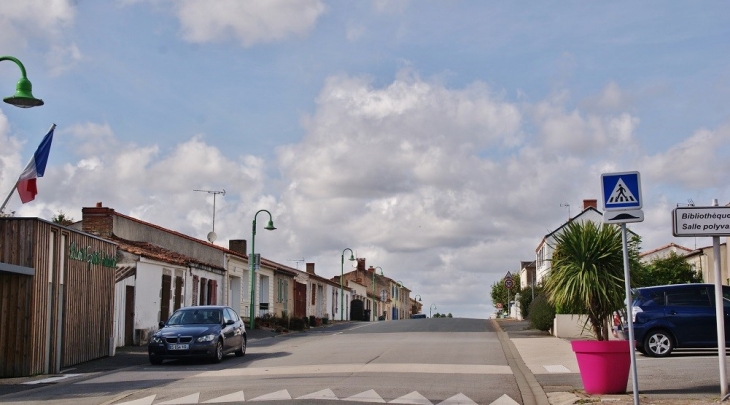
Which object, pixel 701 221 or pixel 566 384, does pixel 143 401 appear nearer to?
pixel 566 384

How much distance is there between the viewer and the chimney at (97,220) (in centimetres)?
3666

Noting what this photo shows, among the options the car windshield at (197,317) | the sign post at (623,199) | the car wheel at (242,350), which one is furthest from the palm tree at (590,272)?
the car wheel at (242,350)

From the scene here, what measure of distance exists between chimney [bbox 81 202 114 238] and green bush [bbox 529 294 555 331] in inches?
703

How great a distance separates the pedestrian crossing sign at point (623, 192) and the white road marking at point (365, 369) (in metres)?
Answer: 7.03

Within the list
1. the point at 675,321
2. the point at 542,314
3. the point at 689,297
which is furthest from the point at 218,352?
the point at 542,314

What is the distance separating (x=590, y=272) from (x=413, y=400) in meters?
4.87

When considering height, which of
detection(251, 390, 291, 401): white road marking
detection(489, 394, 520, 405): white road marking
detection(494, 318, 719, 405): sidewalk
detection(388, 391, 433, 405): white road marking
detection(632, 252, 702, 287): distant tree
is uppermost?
detection(632, 252, 702, 287): distant tree

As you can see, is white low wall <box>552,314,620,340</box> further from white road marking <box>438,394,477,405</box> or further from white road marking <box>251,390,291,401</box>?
white road marking <box>251,390,291,401</box>

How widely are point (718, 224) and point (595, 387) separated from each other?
2983 mm

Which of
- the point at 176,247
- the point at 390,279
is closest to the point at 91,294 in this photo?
the point at 176,247

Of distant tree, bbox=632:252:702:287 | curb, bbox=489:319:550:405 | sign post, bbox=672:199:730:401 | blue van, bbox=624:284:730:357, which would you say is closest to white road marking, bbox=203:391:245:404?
curb, bbox=489:319:550:405

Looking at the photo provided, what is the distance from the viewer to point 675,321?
1939cm

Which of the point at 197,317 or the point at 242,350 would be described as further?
the point at 242,350

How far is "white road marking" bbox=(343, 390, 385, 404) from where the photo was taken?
41.9 feet
